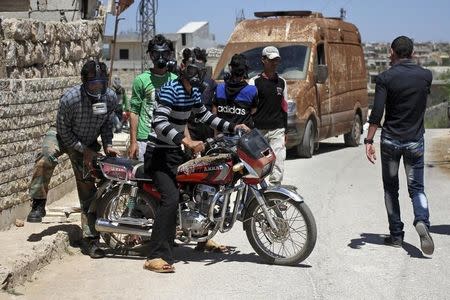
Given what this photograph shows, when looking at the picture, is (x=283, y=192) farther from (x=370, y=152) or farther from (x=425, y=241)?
(x=425, y=241)

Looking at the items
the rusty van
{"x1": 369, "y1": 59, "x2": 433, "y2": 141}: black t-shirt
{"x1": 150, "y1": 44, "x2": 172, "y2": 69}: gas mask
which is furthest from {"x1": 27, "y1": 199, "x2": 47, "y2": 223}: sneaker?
the rusty van

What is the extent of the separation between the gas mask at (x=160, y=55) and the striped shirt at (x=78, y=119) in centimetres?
80

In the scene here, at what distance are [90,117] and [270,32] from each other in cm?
855

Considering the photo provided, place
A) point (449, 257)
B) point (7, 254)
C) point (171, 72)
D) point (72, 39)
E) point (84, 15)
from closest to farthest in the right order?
1. point (7, 254)
2. point (449, 257)
3. point (171, 72)
4. point (72, 39)
5. point (84, 15)

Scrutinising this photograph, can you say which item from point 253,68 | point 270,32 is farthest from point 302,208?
point 270,32

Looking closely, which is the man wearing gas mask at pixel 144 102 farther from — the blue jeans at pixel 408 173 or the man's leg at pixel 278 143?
the blue jeans at pixel 408 173

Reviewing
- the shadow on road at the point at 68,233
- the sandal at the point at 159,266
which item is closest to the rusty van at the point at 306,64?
the shadow on road at the point at 68,233

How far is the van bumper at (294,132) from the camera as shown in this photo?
13.7 meters

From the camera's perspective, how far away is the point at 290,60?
14.4 meters

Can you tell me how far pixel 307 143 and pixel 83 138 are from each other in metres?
8.03

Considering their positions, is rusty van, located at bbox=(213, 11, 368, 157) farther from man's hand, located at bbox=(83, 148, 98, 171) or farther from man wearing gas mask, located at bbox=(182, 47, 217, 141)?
man's hand, located at bbox=(83, 148, 98, 171)

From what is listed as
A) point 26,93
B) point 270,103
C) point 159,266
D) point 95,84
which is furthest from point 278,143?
point 26,93

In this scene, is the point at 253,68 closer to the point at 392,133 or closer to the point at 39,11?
the point at 39,11

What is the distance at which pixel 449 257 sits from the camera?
6824 mm
